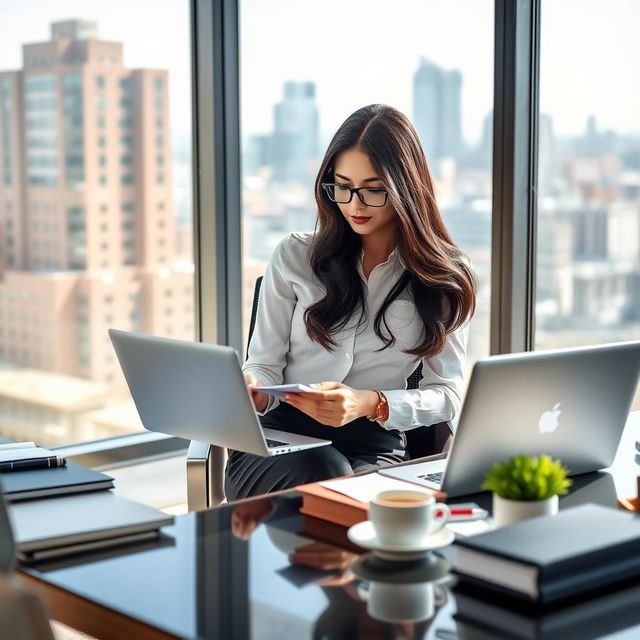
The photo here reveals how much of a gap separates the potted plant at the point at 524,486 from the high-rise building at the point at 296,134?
7.80ft

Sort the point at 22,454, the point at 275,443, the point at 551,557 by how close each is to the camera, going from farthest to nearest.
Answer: the point at 275,443 < the point at 22,454 < the point at 551,557

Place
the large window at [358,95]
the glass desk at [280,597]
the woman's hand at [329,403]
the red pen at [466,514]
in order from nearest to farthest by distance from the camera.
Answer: the glass desk at [280,597], the red pen at [466,514], the woman's hand at [329,403], the large window at [358,95]

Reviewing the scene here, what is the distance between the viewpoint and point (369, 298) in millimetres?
2289

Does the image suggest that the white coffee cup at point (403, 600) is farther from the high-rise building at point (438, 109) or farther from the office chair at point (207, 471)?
the high-rise building at point (438, 109)

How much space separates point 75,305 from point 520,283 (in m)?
1.42

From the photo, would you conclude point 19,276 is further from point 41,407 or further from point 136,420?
point 136,420

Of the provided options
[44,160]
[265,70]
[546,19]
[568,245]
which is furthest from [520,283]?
[44,160]

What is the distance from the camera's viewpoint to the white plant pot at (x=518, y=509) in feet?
4.20

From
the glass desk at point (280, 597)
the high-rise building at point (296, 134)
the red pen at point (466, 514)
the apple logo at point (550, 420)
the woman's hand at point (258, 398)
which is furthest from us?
the high-rise building at point (296, 134)

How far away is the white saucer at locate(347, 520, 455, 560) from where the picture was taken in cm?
122

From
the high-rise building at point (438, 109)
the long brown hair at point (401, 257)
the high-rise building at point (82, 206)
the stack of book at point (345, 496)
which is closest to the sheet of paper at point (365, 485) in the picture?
the stack of book at point (345, 496)

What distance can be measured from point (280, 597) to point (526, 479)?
1.15 feet

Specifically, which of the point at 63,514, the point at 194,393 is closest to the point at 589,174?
the point at 194,393

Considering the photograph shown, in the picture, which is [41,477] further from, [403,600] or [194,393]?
[403,600]
